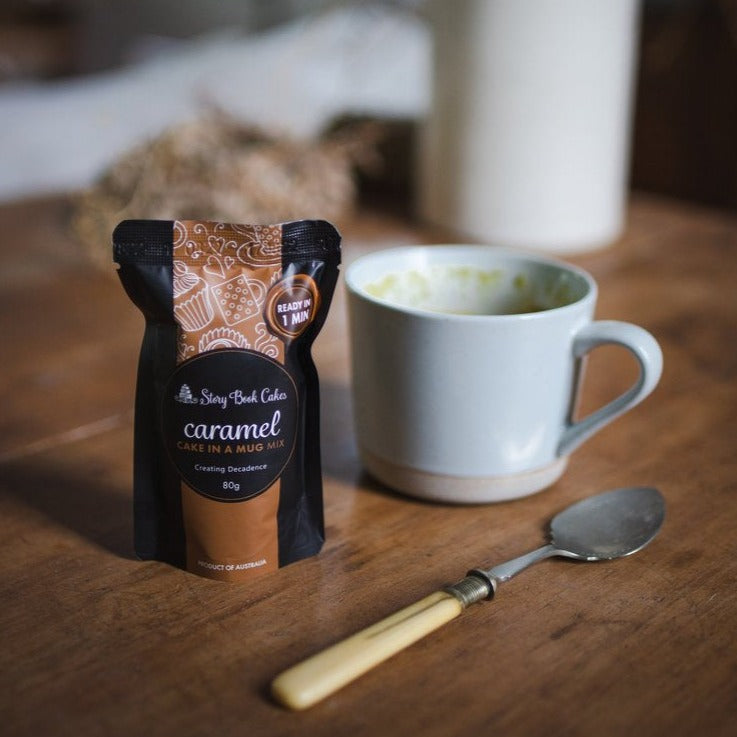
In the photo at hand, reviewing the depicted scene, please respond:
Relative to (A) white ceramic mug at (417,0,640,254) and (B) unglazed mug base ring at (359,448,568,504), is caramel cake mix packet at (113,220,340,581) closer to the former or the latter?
(B) unglazed mug base ring at (359,448,568,504)

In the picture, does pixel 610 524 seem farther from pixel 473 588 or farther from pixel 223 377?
pixel 223 377

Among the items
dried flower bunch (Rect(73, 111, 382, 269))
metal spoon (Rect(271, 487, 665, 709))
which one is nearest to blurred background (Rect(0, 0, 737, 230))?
dried flower bunch (Rect(73, 111, 382, 269))

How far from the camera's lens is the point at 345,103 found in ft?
5.38

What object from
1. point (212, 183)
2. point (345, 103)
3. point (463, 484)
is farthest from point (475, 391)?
point (345, 103)

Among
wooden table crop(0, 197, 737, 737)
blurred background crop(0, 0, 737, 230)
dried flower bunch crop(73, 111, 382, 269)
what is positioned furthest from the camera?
blurred background crop(0, 0, 737, 230)

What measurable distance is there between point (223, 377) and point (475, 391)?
0.15m

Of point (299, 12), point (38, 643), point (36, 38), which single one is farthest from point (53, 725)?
point (36, 38)

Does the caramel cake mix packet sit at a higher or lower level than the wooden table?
higher

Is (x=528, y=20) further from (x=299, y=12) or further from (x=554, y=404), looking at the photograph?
(x=299, y=12)

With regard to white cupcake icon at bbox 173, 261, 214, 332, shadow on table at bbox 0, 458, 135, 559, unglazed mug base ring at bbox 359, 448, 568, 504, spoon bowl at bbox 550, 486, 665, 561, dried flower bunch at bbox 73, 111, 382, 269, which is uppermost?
white cupcake icon at bbox 173, 261, 214, 332

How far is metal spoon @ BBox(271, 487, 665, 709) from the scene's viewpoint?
0.39m

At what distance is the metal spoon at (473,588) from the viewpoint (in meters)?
0.39

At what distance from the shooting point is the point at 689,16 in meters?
1.62

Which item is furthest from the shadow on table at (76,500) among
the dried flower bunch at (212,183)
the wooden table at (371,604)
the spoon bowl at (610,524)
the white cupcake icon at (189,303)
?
the dried flower bunch at (212,183)
